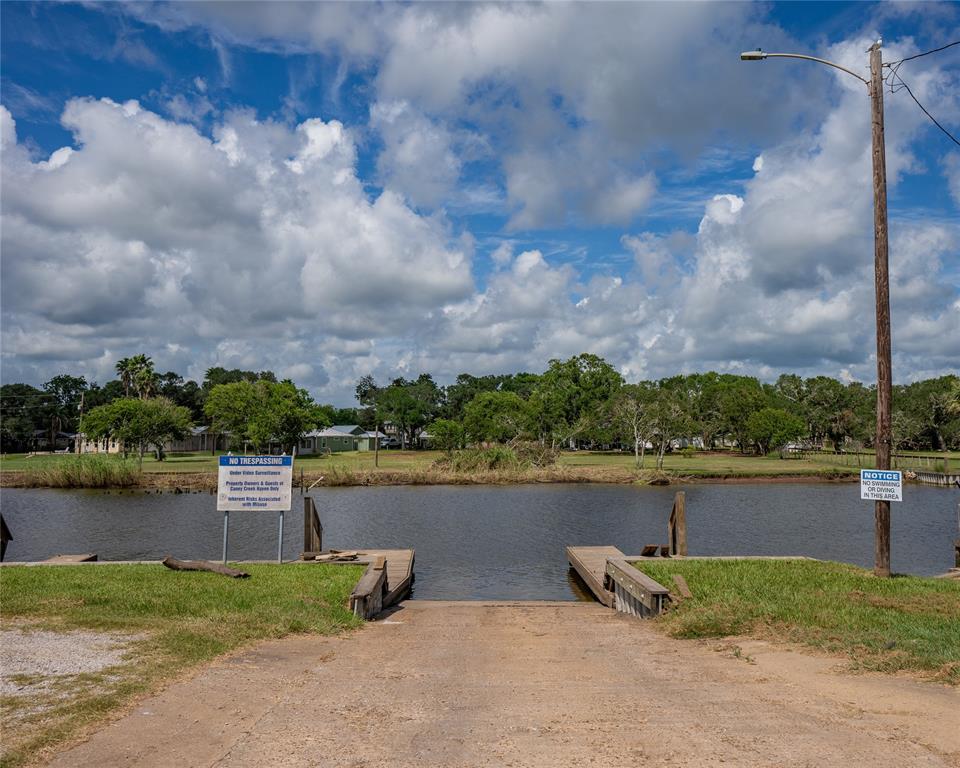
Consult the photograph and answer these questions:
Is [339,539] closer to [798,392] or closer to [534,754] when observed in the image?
[534,754]

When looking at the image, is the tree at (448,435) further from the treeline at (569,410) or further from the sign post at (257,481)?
the sign post at (257,481)

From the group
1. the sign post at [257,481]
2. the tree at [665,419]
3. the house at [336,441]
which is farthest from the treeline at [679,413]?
the sign post at [257,481]

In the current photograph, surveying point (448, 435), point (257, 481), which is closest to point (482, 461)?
point (448, 435)

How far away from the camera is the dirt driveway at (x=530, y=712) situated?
568cm

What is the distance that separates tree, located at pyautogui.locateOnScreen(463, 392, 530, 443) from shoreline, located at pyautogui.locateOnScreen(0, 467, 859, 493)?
41.4 ft

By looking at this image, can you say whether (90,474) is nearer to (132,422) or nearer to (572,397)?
(132,422)

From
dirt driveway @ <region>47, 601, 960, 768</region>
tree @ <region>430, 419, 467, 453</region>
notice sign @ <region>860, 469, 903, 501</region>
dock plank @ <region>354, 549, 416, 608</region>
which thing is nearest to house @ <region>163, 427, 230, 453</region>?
tree @ <region>430, 419, 467, 453</region>

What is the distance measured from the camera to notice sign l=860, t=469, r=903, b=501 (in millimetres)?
14523

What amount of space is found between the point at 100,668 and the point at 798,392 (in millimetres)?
125820

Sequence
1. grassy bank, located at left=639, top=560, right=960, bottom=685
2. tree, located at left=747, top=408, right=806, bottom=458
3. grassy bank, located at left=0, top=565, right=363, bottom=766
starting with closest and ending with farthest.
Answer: grassy bank, located at left=0, top=565, right=363, bottom=766 < grassy bank, located at left=639, top=560, right=960, bottom=685 < tree, located at left=747, top=408, right=806, bottom=458

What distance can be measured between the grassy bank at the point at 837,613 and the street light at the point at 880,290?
847 mm

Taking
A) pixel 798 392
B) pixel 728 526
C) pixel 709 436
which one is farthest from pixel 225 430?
pixel 798 392

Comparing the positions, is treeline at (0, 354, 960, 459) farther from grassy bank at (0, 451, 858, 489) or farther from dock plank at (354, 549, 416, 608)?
dock plank at (354, 549, 416, 608)

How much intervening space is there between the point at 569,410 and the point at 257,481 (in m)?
87.3
